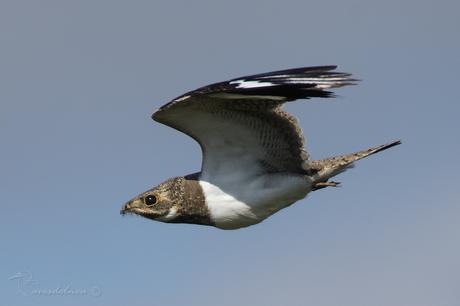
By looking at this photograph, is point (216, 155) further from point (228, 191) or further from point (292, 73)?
point (292, 73)

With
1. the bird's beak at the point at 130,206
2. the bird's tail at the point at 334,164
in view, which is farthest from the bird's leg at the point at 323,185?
the bird's beak at the point at 130,206

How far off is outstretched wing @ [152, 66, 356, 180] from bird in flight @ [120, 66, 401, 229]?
0.01m

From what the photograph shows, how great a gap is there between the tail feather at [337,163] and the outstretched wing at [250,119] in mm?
259

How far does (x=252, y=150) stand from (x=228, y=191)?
0.68 m

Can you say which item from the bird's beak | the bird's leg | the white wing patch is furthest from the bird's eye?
the white wing patch

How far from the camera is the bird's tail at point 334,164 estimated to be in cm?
1819

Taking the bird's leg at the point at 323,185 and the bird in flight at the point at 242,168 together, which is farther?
the bird's leg at the point at 323,185

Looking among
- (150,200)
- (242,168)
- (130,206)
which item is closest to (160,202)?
(150,200)

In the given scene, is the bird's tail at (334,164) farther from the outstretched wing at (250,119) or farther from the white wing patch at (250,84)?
the white wing patch at (250,84)

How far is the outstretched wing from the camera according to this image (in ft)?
53.4

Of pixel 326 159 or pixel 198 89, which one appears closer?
pixel 198 89

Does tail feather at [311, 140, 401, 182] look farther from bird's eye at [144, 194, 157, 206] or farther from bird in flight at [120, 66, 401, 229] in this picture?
bird's eye at [144, 194, 157, 206]

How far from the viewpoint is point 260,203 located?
1800 centimetres

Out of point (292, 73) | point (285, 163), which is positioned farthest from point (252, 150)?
point (292, 73)
